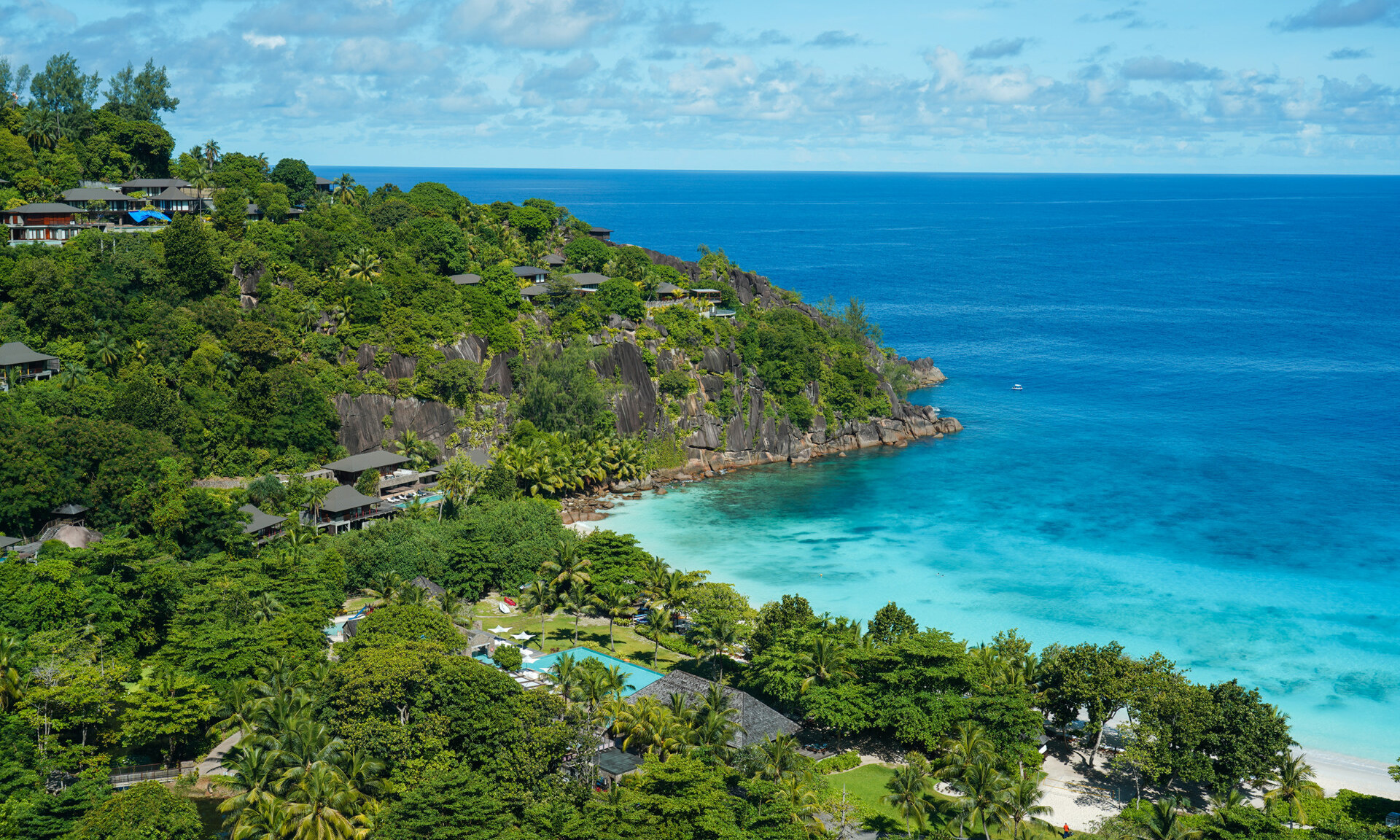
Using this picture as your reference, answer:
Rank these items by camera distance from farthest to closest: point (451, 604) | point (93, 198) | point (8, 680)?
point (93, 198) → point (451, 604) → point (8, 680)

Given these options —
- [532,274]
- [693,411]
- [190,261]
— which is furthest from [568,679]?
[532,274]

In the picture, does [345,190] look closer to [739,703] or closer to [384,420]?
[384,420]

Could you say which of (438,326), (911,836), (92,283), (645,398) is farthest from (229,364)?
(911,836)

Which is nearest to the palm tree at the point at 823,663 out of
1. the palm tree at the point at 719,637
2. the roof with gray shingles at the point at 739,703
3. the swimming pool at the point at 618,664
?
the roof with gray shingles at the point at 739,703

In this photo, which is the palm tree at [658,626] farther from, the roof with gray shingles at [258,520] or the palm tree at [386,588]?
the roof with gray shingles at [258,520]

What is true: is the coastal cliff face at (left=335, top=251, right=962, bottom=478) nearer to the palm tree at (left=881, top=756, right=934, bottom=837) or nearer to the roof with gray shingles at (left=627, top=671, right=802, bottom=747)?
the roof with gray shingles at (left=627, top=671, right=802, bottom=747)

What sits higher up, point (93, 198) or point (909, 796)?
point (93, 198)

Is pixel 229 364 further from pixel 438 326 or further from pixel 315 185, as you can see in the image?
pixel 315 185
